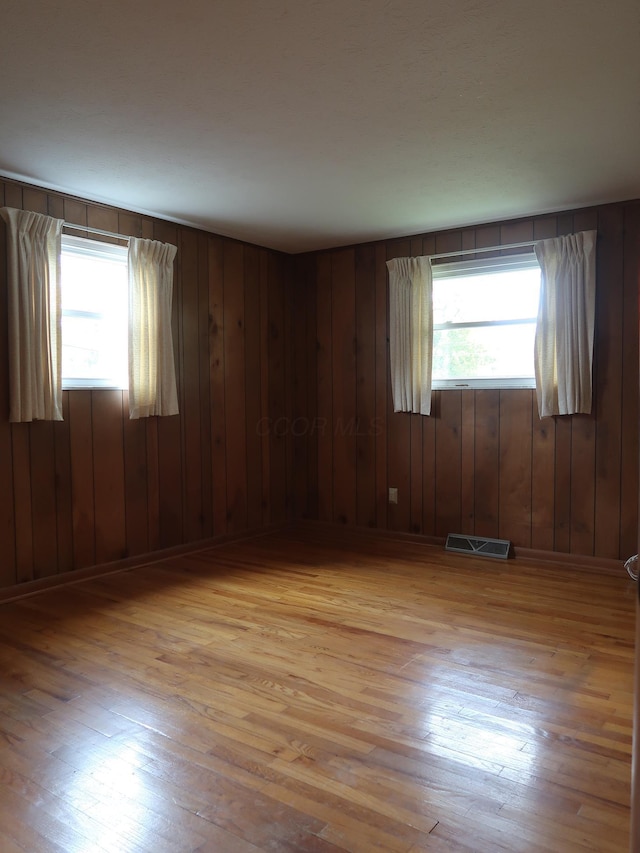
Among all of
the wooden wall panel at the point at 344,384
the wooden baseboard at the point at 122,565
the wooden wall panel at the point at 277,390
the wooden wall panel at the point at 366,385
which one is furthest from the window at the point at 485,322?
the wooden baseboard at the point at 122,565

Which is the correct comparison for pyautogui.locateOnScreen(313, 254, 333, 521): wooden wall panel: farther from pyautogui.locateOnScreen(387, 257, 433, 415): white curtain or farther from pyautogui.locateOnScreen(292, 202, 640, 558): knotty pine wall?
pyautogui.locateOnScreen(387, 257, 433, 415): white curtain

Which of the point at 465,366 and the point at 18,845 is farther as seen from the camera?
the point at 465,366

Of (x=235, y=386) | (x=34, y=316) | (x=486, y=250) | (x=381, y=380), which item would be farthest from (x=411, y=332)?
(x=34, y=316)

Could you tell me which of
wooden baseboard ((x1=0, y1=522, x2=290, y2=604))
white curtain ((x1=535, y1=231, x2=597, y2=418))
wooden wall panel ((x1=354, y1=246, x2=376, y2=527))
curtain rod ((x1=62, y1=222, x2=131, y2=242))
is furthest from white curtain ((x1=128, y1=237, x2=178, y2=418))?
white curtain ((x1=535, y1=231, x2=597, y2=418))

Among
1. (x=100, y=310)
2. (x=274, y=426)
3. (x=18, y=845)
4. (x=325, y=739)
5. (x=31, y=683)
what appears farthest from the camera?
(x=274, y=426)

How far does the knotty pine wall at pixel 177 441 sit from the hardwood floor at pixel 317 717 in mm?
413

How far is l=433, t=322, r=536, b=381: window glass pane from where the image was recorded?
Result: 13.9 ft

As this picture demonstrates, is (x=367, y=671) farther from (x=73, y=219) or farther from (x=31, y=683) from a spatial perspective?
(x=73, y=219)

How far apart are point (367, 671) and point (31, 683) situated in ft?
4.26

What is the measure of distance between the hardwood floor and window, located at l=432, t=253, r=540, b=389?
1512 millimetres

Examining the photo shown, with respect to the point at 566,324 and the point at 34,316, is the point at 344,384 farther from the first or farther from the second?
the point at 34,316

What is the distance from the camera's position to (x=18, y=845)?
1.50 meters

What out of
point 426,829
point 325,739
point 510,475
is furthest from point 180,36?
point 510,475

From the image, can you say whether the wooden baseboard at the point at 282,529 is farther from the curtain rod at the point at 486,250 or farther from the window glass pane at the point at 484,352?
the curtain rod at the point at 486,250
